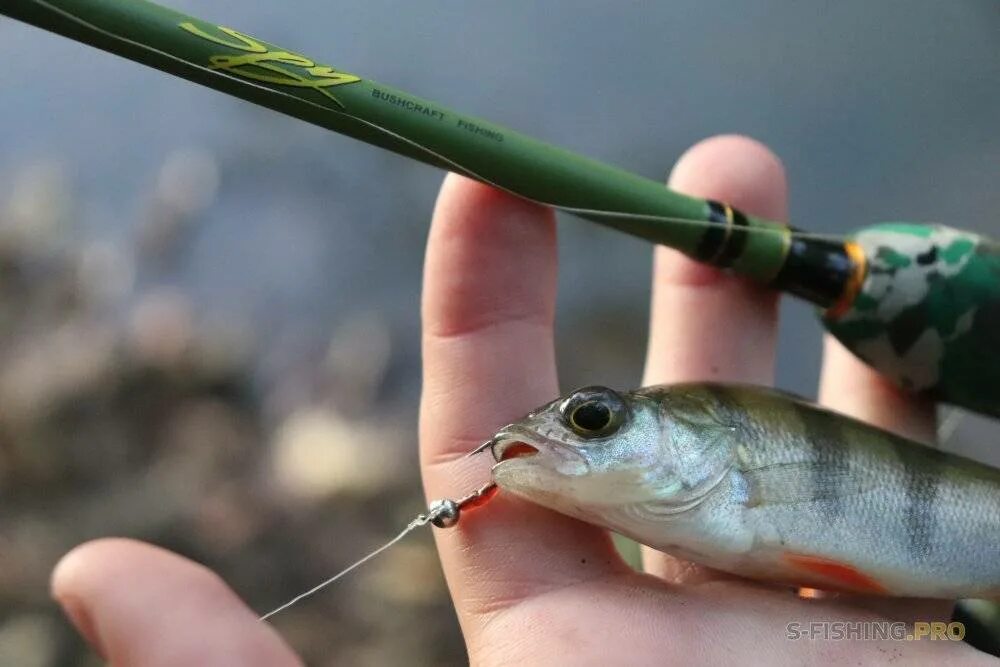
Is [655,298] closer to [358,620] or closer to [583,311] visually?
[583,311]

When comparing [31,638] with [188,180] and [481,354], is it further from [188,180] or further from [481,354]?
[481,354]

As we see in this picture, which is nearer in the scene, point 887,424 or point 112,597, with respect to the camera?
point 112,597

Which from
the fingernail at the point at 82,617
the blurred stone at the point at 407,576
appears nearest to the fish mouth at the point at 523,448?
the fingernail at the point at 82,617

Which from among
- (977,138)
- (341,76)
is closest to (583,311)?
(977,138)

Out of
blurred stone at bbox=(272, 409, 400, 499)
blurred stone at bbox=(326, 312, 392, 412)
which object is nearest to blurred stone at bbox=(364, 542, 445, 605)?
blurred stone at bbox=(272, 409, 400, 499)

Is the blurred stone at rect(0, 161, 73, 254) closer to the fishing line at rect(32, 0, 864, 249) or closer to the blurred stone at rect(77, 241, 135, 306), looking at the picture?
the blurred stone at rect(77, 241, 135, 306)

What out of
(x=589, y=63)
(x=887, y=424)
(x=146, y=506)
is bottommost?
(x=146, y=506)

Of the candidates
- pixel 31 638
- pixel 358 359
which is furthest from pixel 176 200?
pixel 31 638

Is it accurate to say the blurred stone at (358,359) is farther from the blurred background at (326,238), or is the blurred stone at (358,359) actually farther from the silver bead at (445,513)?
the silver bead at (445,513)
